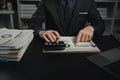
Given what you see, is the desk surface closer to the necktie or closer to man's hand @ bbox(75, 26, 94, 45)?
man's hand @ bbox(75, 26, 94, 45)

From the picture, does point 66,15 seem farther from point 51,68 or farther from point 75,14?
point 51,68

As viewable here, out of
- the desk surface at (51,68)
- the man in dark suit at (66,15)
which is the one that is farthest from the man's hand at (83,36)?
the man in dark suit at (66,15)

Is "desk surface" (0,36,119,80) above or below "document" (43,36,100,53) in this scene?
below

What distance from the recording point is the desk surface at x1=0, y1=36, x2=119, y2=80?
0.65m

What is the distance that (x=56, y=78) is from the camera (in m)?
0.64

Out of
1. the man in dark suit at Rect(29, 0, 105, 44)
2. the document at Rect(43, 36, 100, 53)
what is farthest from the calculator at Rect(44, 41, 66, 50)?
the man in dark suit at Rect(29, 0, 105, 44)

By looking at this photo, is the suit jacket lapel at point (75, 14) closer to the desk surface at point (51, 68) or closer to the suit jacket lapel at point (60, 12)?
the suit jacket lapel at point (60, 12)

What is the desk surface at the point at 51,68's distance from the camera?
0.65 meters

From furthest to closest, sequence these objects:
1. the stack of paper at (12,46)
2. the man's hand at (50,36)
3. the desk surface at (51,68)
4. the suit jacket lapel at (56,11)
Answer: the suit jacket lapel at (56,11) < the man's hand at (50,36) < the stack of paper at (12,46) < the desk surface at (51,68)

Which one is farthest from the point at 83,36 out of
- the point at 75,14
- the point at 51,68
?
the point at 75,14

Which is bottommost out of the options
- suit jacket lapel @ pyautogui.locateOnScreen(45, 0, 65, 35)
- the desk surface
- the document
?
the desk surface

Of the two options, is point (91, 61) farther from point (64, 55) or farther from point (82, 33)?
point (82, 33)

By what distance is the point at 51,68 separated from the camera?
2.31 feet

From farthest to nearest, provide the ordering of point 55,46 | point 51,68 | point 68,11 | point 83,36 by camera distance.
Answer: point 68,11, point 83,36, point 55,46, point 51,68
